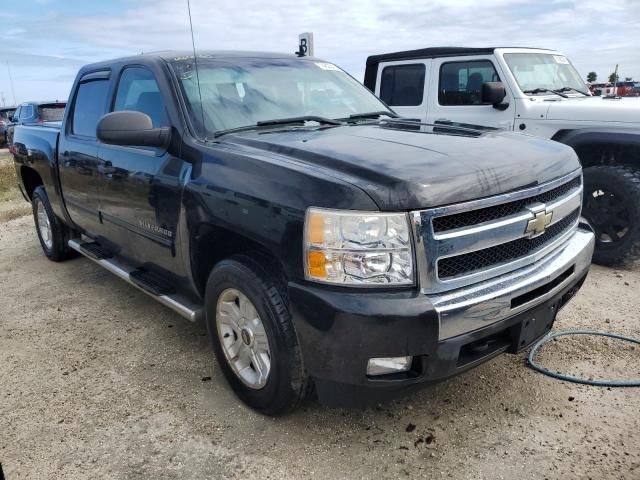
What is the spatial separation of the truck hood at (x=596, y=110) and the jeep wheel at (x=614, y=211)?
464 millimetres

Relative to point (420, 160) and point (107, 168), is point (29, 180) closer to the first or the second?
point (107, 168)

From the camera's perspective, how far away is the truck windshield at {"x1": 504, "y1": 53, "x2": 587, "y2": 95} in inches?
235

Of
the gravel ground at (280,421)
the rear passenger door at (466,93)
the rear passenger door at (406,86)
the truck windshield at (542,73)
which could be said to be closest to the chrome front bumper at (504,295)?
the gravel ground at (280,421)


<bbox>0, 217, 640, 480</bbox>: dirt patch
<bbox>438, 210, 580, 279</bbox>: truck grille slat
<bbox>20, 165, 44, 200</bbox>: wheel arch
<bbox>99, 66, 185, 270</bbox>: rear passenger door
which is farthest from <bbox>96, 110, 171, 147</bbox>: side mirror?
<bbox>20, 165, 44, 200</bbox>: wheel arch

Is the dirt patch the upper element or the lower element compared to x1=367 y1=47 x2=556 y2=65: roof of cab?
lower

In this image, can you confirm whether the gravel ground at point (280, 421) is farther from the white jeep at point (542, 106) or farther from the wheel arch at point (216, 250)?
the white jeep at point (542, 106)

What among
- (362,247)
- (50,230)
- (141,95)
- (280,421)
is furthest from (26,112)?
(362,247)

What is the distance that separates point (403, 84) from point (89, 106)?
4.04m

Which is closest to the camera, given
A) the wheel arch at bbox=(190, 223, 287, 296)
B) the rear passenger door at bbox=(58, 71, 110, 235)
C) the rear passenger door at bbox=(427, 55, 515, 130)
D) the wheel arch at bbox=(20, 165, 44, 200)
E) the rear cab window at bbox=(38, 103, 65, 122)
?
the wheel arch at bbox=(190, 223, 287, 296)

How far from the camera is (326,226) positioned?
6.95 feet

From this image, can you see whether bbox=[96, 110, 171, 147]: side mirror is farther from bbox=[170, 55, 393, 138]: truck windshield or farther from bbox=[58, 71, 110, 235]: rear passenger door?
bbox=[58, 71, 110, 235]: rear passenger door

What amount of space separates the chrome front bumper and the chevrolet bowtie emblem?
161 mm

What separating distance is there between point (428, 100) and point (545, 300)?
4580 millimetres

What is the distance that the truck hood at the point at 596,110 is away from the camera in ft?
16.0
